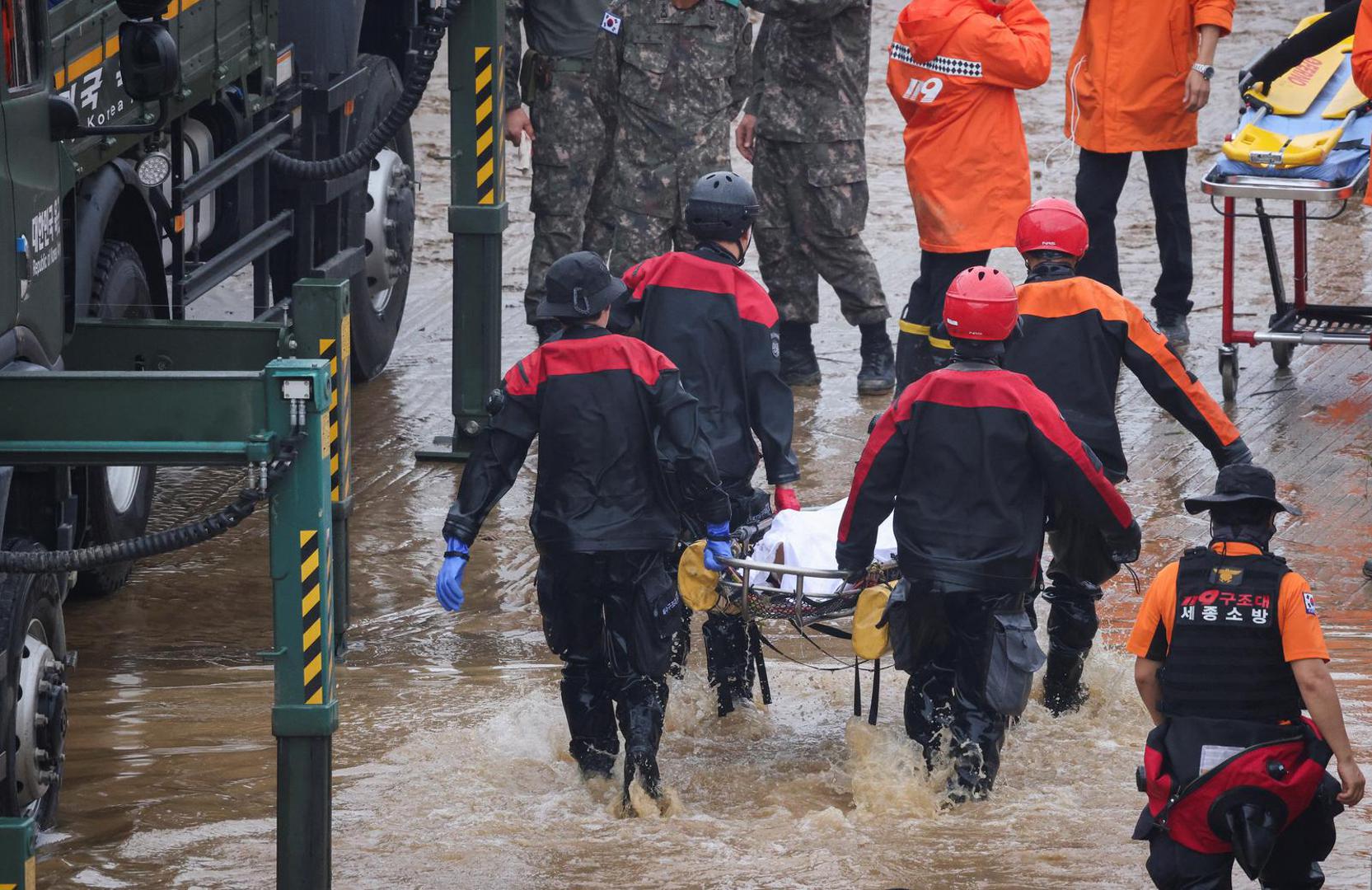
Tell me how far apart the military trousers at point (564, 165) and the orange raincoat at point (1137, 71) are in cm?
241

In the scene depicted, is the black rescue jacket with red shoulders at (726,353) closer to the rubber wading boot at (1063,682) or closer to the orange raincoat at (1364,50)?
the rubber wading boot at (1063,682)

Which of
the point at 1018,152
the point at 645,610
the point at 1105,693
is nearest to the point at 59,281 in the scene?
the point at 645,610

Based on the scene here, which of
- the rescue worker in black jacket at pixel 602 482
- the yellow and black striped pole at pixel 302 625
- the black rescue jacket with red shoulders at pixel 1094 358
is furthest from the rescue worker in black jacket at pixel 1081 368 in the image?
the yellow and black striped pole at pixel 302 625

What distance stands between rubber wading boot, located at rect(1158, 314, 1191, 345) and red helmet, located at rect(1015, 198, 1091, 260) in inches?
150

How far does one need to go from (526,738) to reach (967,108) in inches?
159

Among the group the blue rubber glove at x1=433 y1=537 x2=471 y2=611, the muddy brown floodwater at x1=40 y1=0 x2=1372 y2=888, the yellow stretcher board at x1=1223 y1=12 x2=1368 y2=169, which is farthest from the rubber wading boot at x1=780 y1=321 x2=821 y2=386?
the blue rubber glove at x1=433 y1=537 x2=471 y2=611

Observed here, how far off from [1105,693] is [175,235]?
13.1 ft

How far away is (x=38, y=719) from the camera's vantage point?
5.71 meters

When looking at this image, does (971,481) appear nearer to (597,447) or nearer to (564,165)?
(597,447)

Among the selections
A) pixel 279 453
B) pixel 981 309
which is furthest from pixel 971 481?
pixel 279 453

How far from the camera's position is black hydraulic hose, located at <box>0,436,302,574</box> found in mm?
5078

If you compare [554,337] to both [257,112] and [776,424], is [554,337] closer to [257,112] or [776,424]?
[776,424]

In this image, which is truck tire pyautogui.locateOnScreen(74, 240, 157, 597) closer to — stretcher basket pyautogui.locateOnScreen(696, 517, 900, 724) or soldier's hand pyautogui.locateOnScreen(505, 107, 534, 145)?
stretcher basket pyautogui.locateOnScreen(696, 517, 900, 724)

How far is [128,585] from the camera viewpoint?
321 inches
